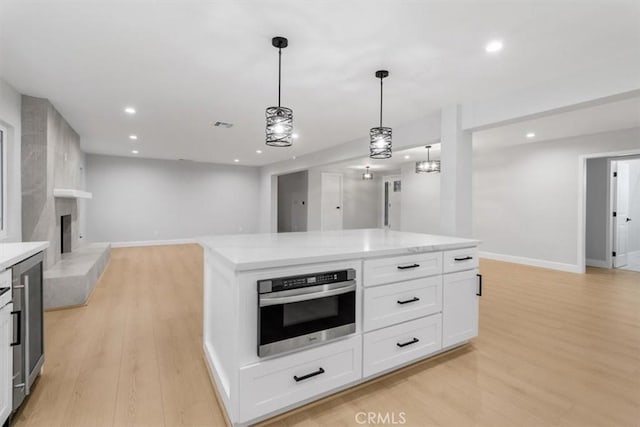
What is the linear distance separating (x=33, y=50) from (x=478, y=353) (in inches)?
178

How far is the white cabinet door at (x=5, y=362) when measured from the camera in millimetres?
1520

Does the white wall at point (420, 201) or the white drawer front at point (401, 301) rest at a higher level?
the white wall at point (420, 201)

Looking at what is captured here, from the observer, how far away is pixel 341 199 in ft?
33.7

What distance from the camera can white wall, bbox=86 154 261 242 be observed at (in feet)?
26.5

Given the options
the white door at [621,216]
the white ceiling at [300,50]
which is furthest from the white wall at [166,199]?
the white door at [621,216]

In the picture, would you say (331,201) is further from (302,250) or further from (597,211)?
(302,250)

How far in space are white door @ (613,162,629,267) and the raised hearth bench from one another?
18.3 ft

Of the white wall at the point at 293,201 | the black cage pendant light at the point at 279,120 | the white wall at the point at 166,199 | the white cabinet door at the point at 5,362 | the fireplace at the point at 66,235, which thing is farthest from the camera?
the white wall at the point at 293,201

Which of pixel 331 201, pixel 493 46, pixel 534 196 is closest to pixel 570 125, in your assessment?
pixel 534 196

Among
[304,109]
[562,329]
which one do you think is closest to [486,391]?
[562,329]

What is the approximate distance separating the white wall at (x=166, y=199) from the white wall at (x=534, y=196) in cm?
687

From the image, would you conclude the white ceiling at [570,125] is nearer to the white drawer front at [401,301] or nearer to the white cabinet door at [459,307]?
the white cabinet door at [459,307]

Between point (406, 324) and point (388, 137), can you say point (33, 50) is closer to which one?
point (388, 137)

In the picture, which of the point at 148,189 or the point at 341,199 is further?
the point at 341,199
